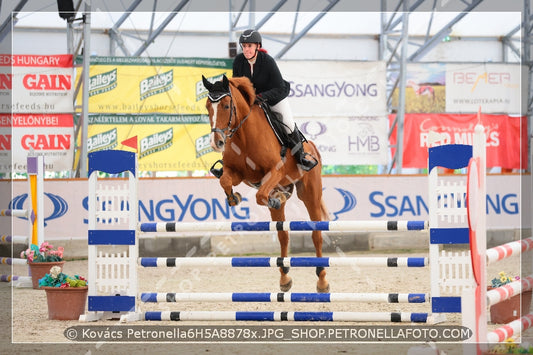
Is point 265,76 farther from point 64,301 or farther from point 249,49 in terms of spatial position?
point 64,301

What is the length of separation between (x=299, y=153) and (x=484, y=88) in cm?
958

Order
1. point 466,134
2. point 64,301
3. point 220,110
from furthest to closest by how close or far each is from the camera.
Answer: point 466,134 < point 64,301 < point 220,110

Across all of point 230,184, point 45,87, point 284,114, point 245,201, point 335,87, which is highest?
point 335,87

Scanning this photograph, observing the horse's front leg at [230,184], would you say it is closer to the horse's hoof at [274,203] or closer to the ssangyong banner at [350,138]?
the horse's hoof at [274,203]

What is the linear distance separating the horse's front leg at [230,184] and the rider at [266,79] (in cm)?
14

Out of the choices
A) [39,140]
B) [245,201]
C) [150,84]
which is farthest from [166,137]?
[245,201]

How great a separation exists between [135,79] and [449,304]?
8.73m

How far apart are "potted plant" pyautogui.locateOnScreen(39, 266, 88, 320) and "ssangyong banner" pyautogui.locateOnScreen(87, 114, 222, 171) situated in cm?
672

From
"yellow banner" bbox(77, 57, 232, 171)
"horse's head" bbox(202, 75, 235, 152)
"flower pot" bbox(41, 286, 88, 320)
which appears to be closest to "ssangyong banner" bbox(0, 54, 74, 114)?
"yellow banner" bbox(77, 57, 232, 171)

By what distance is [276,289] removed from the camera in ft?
23.6

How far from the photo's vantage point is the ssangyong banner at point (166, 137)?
40.7 ft

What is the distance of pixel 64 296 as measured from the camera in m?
5.66

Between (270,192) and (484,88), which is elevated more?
(484,88)

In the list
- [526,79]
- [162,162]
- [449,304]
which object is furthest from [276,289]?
[526,79]
